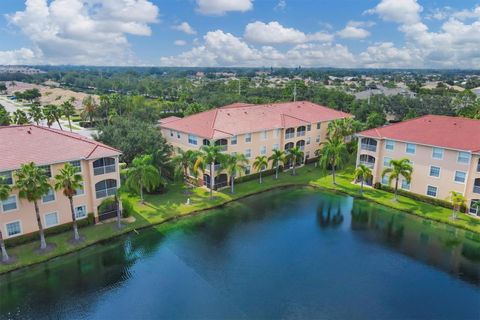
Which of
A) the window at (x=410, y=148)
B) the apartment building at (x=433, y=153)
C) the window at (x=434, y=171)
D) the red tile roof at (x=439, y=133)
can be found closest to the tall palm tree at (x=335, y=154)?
the apartment building at (x=433, y=153)

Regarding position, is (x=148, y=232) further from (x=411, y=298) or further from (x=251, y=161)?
(x=411, y=298)

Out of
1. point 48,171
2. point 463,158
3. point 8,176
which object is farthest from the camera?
point 463,158

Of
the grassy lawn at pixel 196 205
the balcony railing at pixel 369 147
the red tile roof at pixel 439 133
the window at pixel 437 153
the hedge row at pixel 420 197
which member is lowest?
the grassy lawn at pixel 196 205

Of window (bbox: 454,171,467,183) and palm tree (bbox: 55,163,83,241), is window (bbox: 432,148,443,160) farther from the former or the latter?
palm tree (bbox: 55,163,83,241)

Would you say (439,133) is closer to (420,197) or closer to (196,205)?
(420,197)

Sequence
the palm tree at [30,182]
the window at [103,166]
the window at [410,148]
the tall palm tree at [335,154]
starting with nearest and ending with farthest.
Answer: the palm tree at [30,182]
the window at [103,166]
the window at [410,148]
the tall palm tree at [335,154]

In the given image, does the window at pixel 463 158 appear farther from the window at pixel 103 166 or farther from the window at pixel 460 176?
the window at pixel 103 166

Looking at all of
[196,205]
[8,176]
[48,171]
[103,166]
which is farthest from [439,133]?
[8,176]

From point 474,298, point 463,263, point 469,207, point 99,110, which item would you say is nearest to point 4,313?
point 474,298
